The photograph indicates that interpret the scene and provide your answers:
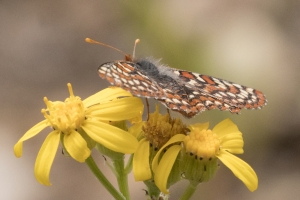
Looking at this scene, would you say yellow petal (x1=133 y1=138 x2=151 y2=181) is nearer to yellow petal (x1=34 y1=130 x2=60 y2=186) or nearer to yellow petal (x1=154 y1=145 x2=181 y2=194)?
yellow petal (x1=154 y1=145 x2=181 y2=194)

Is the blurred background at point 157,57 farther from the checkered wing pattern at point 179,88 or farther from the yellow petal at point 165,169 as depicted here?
the yellow petal at point 165,169

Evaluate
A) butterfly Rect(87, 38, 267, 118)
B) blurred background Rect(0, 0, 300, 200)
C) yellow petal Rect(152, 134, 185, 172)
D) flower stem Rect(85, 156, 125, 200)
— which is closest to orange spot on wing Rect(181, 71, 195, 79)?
butterfly Rect(87, 38, 267, 118)

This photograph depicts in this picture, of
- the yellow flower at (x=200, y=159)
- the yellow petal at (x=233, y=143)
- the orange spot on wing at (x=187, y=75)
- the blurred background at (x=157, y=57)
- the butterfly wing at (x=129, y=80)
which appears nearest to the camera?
the butterfly wing at (x=129, y=80)

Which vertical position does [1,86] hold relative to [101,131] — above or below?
above

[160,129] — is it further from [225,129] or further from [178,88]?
[225,129]

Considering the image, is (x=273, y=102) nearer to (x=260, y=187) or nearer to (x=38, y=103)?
(x=260, y=187)

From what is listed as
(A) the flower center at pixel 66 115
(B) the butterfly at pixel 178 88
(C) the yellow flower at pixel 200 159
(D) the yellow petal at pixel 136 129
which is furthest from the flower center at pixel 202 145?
(A) the flower center at pixel 66 115

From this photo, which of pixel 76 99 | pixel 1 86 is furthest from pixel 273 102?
pixel 1 86

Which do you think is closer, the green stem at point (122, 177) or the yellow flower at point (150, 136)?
the yellow flower at point (150, 136)
